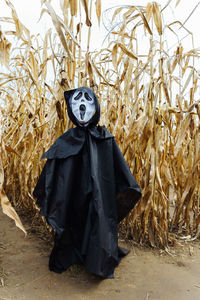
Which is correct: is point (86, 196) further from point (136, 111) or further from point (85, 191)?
point (136, 111)

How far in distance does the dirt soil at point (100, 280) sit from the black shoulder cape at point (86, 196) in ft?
0.30

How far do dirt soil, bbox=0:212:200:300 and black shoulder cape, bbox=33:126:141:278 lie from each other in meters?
0.09

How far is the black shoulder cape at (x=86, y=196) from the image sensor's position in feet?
4.34

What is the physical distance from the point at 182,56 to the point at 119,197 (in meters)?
1.03

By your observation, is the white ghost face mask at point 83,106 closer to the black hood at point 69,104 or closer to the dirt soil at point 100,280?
the black hood at point 69,104

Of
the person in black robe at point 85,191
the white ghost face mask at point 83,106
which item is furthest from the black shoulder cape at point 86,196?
the white ghost face mask at point 83,106

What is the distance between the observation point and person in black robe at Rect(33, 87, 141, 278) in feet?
4.34

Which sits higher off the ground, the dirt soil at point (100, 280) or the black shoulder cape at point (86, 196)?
the black shoulder cape at point (86, 196)

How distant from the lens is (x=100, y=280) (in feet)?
4.59

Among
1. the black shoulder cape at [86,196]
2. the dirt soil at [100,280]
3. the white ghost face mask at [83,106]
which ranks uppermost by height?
the white ghost face mask at [83,106]

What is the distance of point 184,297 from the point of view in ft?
4.11

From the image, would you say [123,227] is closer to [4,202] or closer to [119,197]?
[119,197]

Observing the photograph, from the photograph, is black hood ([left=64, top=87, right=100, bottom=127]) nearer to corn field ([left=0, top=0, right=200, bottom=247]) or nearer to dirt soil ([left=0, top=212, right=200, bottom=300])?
corn field ([left=0, top=0, right=200, bottom=247])

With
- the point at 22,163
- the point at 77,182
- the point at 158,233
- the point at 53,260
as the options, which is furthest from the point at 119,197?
the point at 22,163
